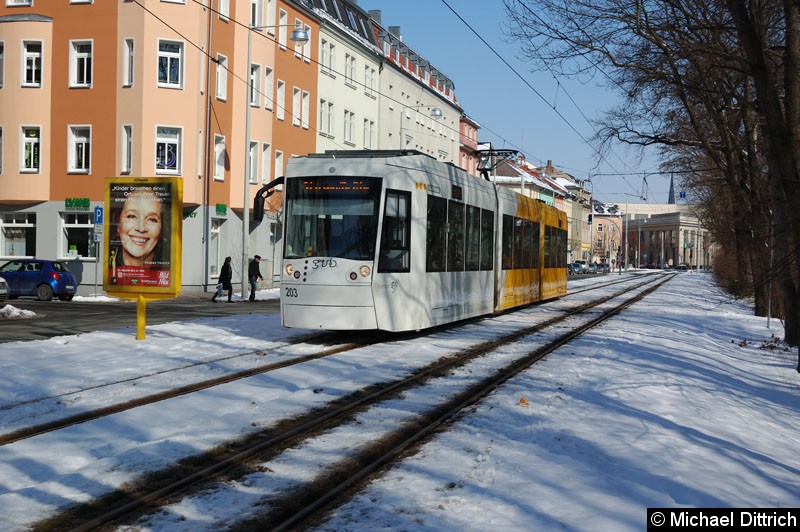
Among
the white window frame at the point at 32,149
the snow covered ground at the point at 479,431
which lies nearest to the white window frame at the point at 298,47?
the white window frame at the point at 32,149

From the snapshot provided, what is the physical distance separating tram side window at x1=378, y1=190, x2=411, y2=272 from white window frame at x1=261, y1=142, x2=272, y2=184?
91.0 ft

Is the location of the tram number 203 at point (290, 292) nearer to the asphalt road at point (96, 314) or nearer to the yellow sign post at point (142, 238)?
the yellow sign post at point (142, 238)

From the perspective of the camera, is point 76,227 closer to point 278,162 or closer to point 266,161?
point 266,161

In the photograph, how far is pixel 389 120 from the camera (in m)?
60.5

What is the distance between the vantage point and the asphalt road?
17938 mm

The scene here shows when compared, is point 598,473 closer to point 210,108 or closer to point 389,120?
point 210,108

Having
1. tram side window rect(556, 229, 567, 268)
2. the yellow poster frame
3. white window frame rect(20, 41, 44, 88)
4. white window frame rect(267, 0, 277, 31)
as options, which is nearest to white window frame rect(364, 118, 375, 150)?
white window frame rect(267, 0, 277, 31)

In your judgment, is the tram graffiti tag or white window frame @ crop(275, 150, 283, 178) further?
white window frame @ crop(275, 150, 283, 178)

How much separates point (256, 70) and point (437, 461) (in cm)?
3647

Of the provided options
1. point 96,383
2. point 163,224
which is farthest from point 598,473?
point 163,224

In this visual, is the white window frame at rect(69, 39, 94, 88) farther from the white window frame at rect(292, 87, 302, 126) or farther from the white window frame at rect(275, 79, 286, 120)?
the white window frame at rect(292, 87, 302, 126)

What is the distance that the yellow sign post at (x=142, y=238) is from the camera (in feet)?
50.0

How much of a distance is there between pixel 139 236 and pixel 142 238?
69 millimetres

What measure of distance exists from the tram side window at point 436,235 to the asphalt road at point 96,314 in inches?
250
